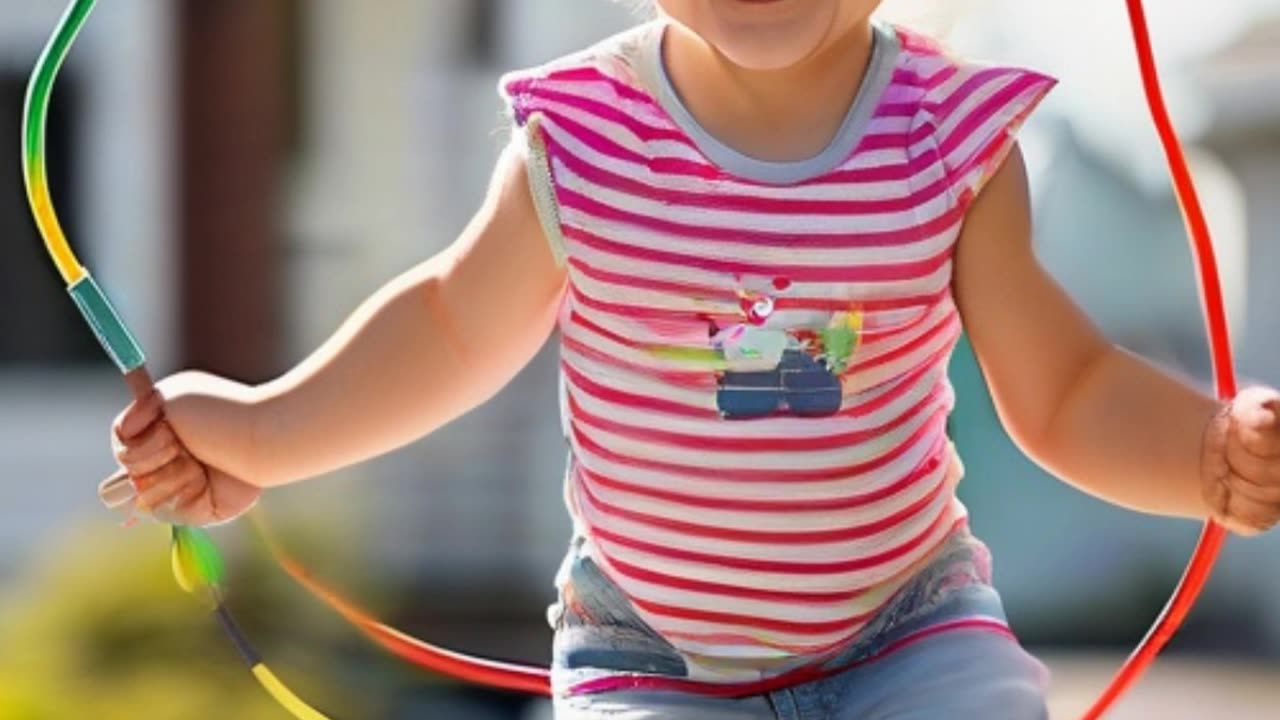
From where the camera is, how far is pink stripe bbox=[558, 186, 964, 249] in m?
1.46

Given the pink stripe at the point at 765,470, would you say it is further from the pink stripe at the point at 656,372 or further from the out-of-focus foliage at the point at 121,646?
the out-of-focus foliage at the point at 121,646

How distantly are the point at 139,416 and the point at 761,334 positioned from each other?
1.28 feet

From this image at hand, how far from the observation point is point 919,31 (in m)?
1.65

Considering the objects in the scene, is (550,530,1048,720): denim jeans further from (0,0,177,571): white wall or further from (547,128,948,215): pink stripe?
(0,0,177,571): white wall

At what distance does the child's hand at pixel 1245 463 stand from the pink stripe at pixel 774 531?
0.19m

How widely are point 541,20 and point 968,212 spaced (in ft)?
15.0

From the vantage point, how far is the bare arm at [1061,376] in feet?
4.83

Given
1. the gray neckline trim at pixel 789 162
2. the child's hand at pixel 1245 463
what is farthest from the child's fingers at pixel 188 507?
the child's hand at pixel 1245 463

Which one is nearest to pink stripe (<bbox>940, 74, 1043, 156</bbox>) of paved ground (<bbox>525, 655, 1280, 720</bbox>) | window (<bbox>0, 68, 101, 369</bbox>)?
paved ground (<bbox>525, 655, 1280, 720</bbox>)

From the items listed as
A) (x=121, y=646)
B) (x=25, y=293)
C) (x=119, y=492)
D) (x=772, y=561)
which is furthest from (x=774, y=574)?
(x=25, y=293)

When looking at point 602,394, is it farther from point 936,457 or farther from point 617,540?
point 936,457

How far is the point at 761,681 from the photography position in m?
1.51

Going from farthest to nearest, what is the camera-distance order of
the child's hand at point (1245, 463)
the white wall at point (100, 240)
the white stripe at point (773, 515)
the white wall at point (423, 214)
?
the white wall at point (423, 214) → the white wall at point (100, 240) → the white stripe at point (773, 515) → the child's hand at point (1245, 463)

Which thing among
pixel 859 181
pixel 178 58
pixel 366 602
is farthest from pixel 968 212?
pixel 178 58
